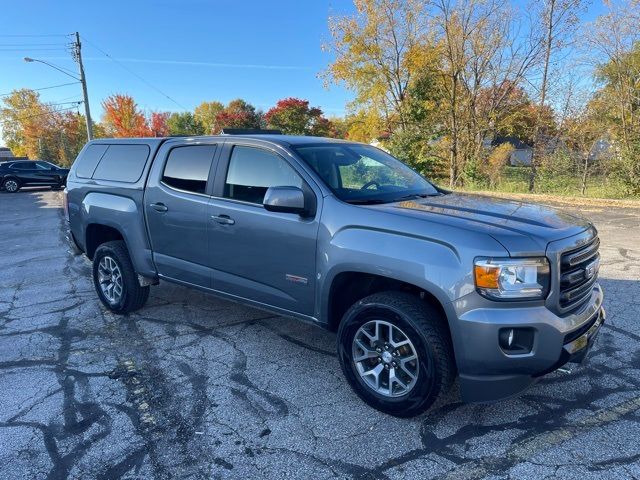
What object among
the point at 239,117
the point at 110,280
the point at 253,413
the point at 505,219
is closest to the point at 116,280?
the point at 110,280

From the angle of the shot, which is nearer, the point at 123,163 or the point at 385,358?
the point at 385,358

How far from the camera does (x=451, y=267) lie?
2.60m

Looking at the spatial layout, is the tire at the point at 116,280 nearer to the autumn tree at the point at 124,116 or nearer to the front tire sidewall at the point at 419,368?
the front tire sidewall at the point at 419,368

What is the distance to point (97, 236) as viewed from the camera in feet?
17.6

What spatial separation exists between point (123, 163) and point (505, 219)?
387cm

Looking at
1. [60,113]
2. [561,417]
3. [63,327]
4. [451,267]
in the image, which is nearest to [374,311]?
[451,267]

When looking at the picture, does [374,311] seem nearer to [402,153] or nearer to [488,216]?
[488,216]

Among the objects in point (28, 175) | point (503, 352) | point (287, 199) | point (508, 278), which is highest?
point (287, 199)

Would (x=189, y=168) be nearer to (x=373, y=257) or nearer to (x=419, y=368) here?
(x=373, y=257)

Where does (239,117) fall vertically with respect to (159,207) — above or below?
above

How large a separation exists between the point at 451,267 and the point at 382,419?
1.13 m

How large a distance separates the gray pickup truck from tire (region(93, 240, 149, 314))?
28mm

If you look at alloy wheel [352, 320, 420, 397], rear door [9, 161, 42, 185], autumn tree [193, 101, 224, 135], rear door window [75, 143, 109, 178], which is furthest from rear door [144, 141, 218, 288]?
autumn tree [193, 101, 224, 135]

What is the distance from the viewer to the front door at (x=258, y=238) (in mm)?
3350
